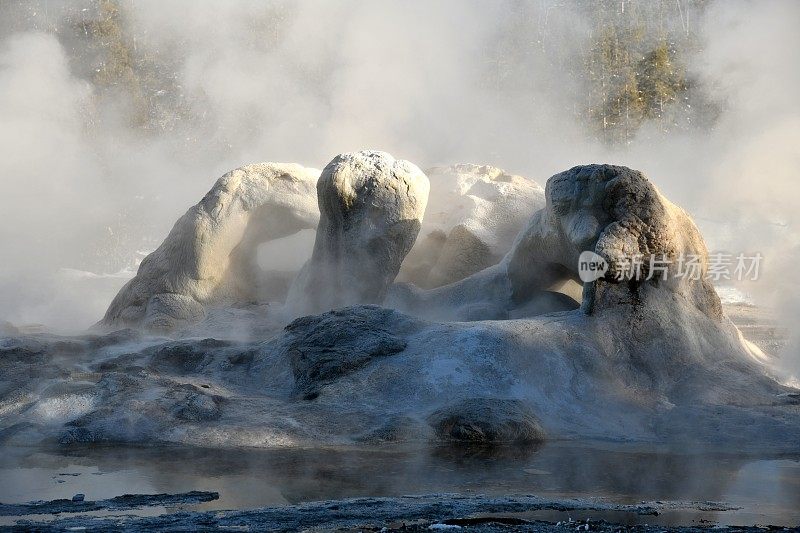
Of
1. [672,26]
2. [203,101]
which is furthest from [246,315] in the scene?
[672,26]

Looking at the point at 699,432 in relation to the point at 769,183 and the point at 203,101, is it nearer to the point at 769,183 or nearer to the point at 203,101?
the point at 769,183

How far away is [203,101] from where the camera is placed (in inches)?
1031

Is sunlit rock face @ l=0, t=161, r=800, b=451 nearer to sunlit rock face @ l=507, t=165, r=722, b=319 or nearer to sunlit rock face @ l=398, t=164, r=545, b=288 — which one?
sunlit rock face @ l=507, t=165, r=722, b=319

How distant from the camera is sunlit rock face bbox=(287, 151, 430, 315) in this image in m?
7.86

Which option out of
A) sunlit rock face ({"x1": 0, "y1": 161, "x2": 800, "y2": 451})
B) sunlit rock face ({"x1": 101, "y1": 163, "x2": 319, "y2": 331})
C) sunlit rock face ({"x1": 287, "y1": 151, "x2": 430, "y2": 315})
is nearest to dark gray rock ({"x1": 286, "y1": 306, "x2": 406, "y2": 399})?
sunlit rock face ({"x1": 0, "y1": 161, "x2": 800, "y2": 451})

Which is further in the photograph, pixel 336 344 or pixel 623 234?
pixel 623 234

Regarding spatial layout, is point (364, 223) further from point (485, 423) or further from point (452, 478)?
point (452, 478)

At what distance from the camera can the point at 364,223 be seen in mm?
7902

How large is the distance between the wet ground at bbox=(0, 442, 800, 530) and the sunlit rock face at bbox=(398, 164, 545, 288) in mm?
3381

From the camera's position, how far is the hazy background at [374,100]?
22750 mm

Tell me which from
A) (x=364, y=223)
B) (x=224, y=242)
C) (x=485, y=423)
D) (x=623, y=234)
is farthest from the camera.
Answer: (x=224, y=242)

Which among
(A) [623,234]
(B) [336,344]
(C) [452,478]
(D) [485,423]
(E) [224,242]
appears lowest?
(C) [452,478]

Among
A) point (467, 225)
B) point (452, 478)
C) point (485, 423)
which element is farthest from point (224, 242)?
point (452, 478)

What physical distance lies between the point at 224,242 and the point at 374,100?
1480 centimetres
